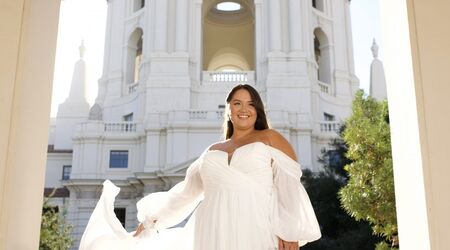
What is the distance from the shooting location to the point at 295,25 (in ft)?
108

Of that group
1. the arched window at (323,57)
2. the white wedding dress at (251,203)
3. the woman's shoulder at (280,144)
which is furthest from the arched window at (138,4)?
the woman's shoulder at (280,144)

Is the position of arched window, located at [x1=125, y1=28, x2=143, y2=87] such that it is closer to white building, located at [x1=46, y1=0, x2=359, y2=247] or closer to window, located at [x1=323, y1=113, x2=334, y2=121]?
white building, located at [x1=46, y1=0, x2=359, y2=247]

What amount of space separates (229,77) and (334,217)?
13695 mm

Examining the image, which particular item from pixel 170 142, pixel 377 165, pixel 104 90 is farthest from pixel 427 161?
pixel 104 90

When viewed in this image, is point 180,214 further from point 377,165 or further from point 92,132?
point 92,132

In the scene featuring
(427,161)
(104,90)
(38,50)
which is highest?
(104,90)

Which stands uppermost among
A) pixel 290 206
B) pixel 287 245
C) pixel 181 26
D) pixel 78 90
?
pixel 181 26

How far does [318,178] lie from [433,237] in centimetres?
2023

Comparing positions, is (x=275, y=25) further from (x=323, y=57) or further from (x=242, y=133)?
(x=242, y=133)

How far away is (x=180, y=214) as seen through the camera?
4961 mm

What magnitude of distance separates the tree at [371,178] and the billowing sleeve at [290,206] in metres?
6.00

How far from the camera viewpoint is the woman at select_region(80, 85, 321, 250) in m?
3.99

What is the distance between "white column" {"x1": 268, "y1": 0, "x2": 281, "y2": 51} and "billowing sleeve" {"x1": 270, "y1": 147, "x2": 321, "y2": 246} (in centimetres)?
2855

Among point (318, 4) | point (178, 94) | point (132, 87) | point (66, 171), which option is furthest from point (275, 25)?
point (66, 171)
